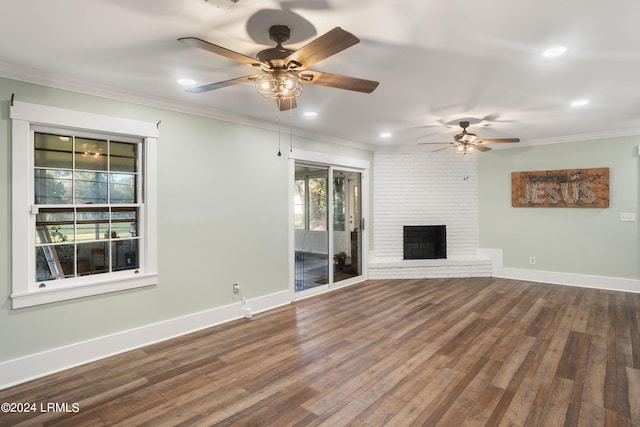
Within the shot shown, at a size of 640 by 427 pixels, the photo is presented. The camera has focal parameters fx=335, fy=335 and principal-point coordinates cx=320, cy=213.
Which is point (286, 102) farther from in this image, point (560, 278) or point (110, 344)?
point (560, 278)

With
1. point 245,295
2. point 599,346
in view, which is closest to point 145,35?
point 245,295

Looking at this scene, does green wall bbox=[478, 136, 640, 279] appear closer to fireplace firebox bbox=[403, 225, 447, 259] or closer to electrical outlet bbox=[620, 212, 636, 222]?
electrical outlet bbox=[620, 212, 636, 222]

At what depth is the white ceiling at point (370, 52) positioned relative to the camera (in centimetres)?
199

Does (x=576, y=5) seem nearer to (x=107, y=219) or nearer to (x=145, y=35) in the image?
(x=145, y=35)

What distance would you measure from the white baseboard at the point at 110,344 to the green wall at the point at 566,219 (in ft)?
16.1

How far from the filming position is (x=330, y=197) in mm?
5684

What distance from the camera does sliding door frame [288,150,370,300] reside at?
16.3 ft

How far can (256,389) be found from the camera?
2629 mm

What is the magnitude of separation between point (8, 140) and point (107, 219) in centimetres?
99

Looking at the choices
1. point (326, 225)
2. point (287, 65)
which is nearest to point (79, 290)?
point (287, 65)

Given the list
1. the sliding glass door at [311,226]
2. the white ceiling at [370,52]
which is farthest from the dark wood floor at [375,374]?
the white ceiling at [370,52]

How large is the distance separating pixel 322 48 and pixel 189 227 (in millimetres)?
2673

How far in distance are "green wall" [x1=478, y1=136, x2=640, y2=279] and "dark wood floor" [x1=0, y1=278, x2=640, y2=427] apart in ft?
4.52

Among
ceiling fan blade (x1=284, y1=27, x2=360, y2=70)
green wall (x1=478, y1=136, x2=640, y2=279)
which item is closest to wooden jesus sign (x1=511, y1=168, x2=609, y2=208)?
green wall (x1=478, y1=136, x2=640, y2=279)
